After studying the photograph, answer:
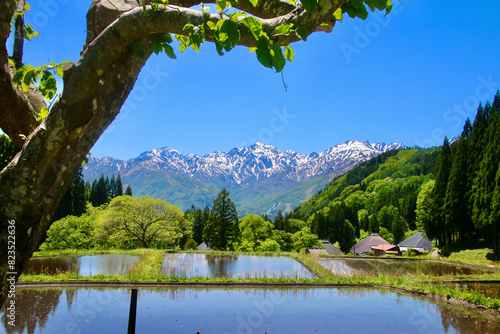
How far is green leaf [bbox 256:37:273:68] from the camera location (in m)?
1.33

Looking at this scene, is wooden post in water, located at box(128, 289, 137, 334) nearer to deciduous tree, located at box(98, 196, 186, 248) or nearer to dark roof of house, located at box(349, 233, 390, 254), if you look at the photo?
deciduous tree, located at box(98, 196, 186, 248)

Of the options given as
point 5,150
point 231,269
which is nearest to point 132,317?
point 231,269

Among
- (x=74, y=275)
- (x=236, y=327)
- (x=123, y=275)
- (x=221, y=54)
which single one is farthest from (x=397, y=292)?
(x=221, y=54)

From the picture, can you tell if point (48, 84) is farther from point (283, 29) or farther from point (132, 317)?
point (132, 317)

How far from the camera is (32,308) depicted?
9898 mm

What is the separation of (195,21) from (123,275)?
1617 cm

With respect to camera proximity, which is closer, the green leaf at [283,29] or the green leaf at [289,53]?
the green leaf at [283,29]

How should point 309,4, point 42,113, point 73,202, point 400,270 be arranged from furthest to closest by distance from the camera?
1. point 73,202
2. point 400,270
3. point 42,113
4. point 309,4

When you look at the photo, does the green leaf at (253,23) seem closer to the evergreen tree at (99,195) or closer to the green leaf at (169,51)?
the green leaf at (169,51)

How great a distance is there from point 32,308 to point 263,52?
12.1 metres

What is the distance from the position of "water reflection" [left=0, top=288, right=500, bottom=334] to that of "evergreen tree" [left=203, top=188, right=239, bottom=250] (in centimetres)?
2465

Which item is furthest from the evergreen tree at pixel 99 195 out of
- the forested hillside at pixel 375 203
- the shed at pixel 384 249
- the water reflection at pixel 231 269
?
the shed at pixel 384 249

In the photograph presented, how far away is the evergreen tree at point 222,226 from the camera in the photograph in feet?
125

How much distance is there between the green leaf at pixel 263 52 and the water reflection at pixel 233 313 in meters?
8.61
